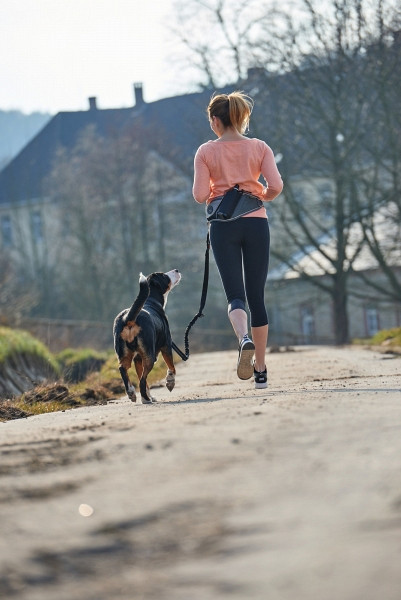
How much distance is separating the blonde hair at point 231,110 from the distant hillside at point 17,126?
170794 mm

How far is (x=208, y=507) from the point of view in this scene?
4750mm

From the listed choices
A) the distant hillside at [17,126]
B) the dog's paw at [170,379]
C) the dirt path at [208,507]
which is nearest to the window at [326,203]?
the dog's paw at [170,379]

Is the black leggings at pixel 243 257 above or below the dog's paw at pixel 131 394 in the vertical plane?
above

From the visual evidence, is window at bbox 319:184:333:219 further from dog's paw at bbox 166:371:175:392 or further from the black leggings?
the black leggings

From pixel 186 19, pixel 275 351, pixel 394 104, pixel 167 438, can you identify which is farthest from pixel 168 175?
pixel 167 438

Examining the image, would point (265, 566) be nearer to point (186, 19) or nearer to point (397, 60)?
point (397, 60)

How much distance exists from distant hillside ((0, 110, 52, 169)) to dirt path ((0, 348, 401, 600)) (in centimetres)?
17472

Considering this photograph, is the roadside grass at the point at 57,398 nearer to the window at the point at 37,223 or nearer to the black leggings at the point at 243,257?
the black leggings at the point at 243,257

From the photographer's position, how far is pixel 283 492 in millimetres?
4887

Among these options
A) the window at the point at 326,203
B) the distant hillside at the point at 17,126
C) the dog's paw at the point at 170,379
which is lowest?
the dog's paw at the point at 170,379

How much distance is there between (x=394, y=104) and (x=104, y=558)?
29.7 meters

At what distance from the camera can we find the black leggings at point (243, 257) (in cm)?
1002

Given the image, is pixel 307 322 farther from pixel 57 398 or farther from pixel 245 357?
pixel 245 357

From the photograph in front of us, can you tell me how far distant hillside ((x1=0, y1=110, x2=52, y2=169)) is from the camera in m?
182
